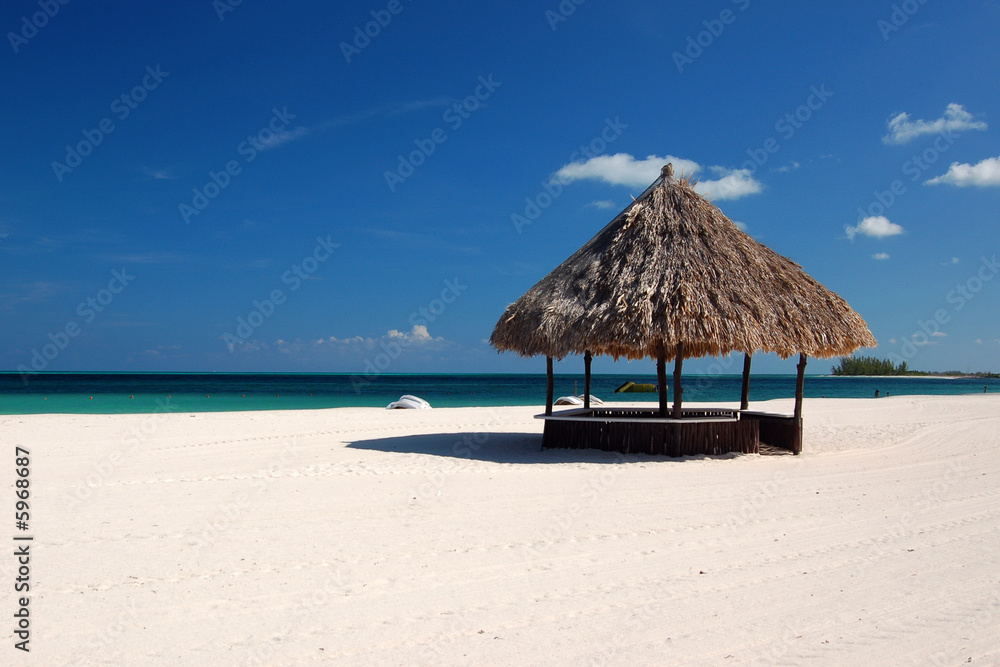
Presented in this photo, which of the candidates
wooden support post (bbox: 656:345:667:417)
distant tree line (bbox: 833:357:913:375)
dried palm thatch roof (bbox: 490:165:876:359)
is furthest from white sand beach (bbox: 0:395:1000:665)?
distant tree line (bbox: 833:357:913:375)

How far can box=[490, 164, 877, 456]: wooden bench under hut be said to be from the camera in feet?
29.5

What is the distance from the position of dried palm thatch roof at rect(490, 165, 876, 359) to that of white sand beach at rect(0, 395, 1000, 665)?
5.68ft

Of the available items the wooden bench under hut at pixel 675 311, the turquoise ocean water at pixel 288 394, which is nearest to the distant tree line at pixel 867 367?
the turquoise ocean water at pixel 288 394

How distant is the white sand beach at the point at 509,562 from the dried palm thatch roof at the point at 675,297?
68.2 inches

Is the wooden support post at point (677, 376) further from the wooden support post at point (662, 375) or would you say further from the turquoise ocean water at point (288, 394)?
the turquoise ocean water at point (288, 394)

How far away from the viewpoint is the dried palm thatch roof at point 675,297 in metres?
8.93

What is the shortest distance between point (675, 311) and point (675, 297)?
23 cm

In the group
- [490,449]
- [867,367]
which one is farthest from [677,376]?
[867,367]

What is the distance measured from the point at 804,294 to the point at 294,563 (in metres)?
8.55

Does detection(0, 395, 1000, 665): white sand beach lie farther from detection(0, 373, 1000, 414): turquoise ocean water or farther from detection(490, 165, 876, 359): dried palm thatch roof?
detection(0, 373, 1000, 414): turquoise ocean water

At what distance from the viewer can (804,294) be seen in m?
10.1

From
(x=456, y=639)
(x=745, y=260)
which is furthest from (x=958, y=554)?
(x=745, y=260)

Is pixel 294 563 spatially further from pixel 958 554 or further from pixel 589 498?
pixel 958 554

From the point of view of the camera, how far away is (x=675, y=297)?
8945mm
